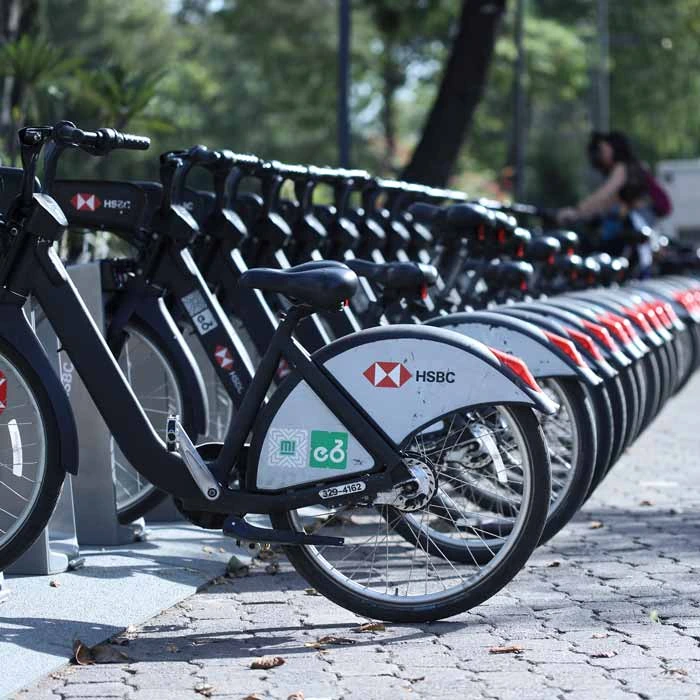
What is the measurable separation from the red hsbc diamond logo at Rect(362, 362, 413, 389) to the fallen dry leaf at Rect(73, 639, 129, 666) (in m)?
1.02

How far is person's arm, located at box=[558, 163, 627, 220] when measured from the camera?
39.7ft

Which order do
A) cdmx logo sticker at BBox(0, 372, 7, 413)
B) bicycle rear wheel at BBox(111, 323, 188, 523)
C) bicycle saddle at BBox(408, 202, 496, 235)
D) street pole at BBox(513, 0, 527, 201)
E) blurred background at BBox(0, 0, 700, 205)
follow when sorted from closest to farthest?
cdmx logo sticker at BBox(0, 372, 7, 413) < bicycle rear wheel at BBox(111, 323, 188, 523) < bicycle saddle at BBox(408, 202, 496, 235) < blurred background at BBox(0, 0, 700, 205) < street pole at BBox(513, 0, 527, 201)

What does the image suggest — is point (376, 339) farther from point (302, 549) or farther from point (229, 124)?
point (229, 124)

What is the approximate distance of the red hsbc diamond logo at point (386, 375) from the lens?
4.82 meters

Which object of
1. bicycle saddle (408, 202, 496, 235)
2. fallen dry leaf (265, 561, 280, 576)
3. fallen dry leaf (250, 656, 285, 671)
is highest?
→ bicycle saddle (408, 202, 496, 235)

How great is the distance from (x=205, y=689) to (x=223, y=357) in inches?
78.2

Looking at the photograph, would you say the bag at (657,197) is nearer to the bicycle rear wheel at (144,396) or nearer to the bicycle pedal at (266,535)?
the bicycle rear wheel at (144,396)

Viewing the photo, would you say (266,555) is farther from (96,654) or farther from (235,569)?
(96,654)

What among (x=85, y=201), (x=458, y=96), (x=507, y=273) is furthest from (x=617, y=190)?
(x=85, y=201)

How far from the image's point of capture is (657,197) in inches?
515

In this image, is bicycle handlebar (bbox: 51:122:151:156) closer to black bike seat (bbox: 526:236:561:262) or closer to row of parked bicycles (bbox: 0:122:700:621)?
row of parked bicycles (bbox: 0:122:700:621)

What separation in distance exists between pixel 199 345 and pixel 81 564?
1.31m

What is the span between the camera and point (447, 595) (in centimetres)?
495

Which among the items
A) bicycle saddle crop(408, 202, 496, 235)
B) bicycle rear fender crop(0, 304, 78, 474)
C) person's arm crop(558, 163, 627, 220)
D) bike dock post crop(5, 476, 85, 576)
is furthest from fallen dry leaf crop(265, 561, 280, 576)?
person's arm crop(558, 163, 627, 220)
